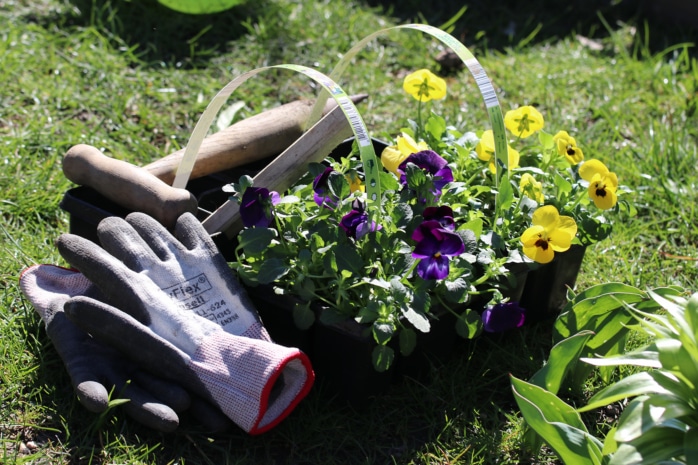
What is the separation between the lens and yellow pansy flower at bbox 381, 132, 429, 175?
2466mm

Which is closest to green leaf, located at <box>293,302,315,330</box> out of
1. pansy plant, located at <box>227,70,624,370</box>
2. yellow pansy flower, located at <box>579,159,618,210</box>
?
pansy plant, located at <box>227,70,624,370</box>

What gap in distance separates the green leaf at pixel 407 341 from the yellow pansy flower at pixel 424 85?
0.85 metres

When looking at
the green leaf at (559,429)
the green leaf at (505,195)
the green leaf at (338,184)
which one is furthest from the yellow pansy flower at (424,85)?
the green leaf at (559,429)

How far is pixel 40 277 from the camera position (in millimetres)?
2328

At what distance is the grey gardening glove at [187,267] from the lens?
2172 mm

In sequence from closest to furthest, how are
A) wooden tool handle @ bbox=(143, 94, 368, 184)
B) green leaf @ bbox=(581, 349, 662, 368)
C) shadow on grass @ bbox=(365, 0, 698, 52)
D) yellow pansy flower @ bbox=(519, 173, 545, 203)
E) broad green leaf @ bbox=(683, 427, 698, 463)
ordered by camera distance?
broad green leaf @ bbox=(683, 427, 698, 463), green leaf @ bbox=(581, 349, 662, 368), yellow pansy flower @ bbox=(519, 173, 545, 203), wooden tool handle @ bbox=(143, 94, 368, 184), shadow on grass @ bbox=(365, 0, 698, 52)

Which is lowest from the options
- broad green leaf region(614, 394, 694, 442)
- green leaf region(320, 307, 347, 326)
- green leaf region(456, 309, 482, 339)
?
green leaf region(456, 309, 482, 339)

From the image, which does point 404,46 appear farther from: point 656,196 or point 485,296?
point 485,296

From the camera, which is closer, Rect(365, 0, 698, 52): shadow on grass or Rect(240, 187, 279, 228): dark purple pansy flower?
Rect(240, 187, 279, 228): dark purple pansy flower

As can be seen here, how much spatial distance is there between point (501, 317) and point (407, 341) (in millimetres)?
275

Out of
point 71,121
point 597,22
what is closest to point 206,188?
point 71,121

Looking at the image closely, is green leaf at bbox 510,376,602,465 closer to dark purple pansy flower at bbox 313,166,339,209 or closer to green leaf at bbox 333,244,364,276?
green leaf at bbox 333,244,364,276

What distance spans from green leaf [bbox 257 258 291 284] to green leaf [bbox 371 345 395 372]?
0.30m

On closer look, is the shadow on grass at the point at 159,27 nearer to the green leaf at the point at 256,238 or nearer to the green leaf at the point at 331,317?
the green leaf at the point at 256,238
